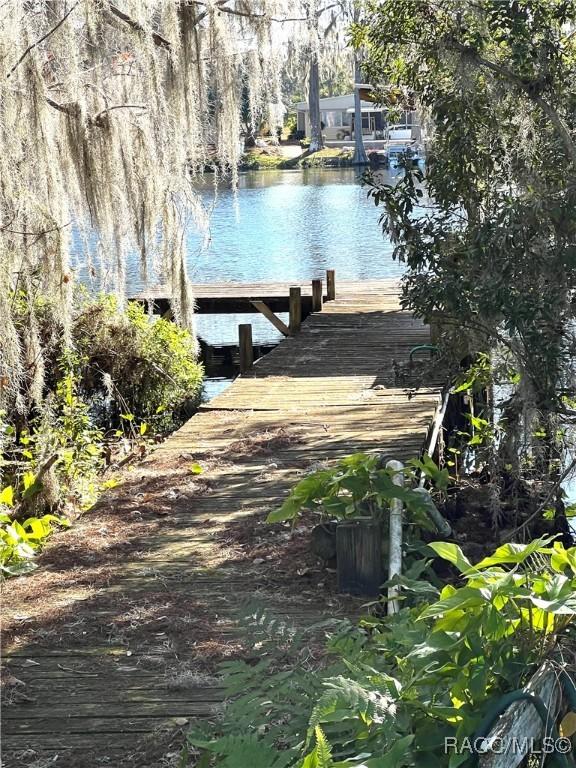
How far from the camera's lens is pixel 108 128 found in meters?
9.30

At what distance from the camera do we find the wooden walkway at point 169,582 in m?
3.79

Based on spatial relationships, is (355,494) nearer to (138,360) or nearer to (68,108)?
(68,108)

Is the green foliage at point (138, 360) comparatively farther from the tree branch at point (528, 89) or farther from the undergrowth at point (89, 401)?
the tree branch at point (528, 89)

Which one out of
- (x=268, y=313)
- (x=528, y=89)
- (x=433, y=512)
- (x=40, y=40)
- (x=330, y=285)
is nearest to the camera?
(x=433, y=512)

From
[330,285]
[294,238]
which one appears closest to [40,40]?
[330,285]

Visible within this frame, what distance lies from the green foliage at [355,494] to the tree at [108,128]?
2.50 meters

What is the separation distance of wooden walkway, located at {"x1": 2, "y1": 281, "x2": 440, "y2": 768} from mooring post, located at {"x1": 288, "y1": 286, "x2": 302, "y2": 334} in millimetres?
4766

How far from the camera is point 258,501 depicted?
643 cm

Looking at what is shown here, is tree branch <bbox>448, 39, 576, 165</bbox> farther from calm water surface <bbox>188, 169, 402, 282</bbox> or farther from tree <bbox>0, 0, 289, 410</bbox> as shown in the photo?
calm water surface <bbox>188, 169, 402, 282</bbox>

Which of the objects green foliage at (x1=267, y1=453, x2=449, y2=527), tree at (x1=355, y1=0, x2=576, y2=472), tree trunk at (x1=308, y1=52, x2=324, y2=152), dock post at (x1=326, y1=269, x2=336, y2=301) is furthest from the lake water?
green foliage at (x1=267, y1=453, x2=449, y2=527)

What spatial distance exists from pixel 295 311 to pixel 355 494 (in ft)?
31.7

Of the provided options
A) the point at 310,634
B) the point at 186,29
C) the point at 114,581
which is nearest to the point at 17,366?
the point at 114,581

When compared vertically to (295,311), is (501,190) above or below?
above

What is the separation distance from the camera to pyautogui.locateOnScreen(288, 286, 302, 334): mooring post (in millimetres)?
14367
